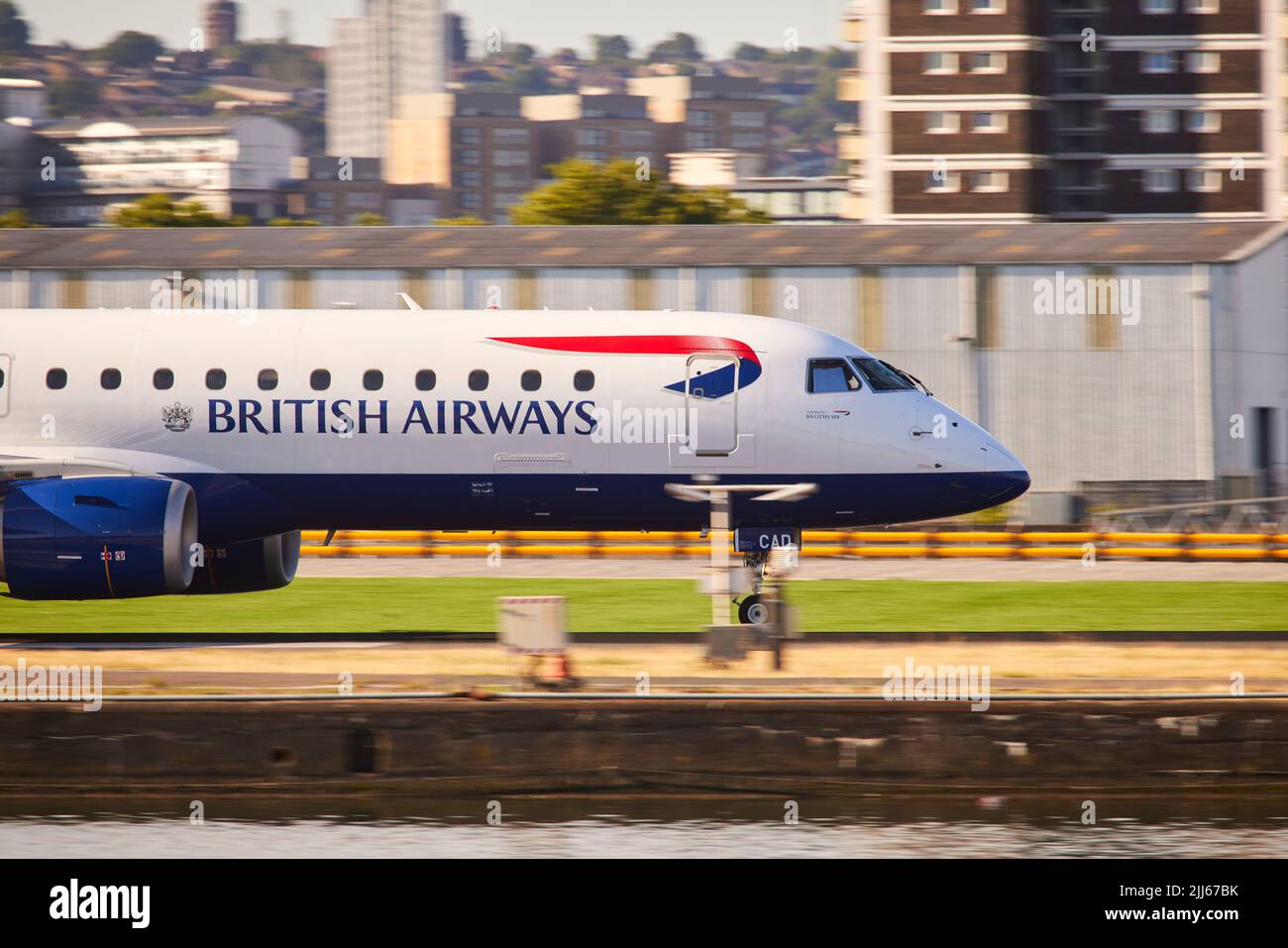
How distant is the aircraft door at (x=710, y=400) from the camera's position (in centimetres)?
2831

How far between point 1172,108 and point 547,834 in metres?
104

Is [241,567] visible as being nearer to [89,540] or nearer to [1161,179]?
[89,540]

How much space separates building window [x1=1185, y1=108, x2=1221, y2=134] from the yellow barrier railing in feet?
241

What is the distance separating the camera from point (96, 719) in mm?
21578

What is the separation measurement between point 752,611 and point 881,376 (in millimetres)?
4368

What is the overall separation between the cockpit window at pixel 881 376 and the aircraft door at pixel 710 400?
6.70 feet

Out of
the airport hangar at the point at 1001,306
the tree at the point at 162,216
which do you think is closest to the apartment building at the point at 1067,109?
the tree at the point at 162,216

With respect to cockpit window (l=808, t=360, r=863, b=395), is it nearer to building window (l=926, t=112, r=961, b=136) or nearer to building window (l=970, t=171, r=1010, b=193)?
building window (l=926, t=112, r=961, b=136)

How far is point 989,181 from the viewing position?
112 metres

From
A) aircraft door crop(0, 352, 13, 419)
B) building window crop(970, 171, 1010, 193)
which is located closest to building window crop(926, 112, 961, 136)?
building window crop(970, 171, 1010, 193)

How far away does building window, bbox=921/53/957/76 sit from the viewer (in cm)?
11019

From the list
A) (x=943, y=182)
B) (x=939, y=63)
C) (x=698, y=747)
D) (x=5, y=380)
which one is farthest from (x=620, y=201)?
(x=698, y=747)
